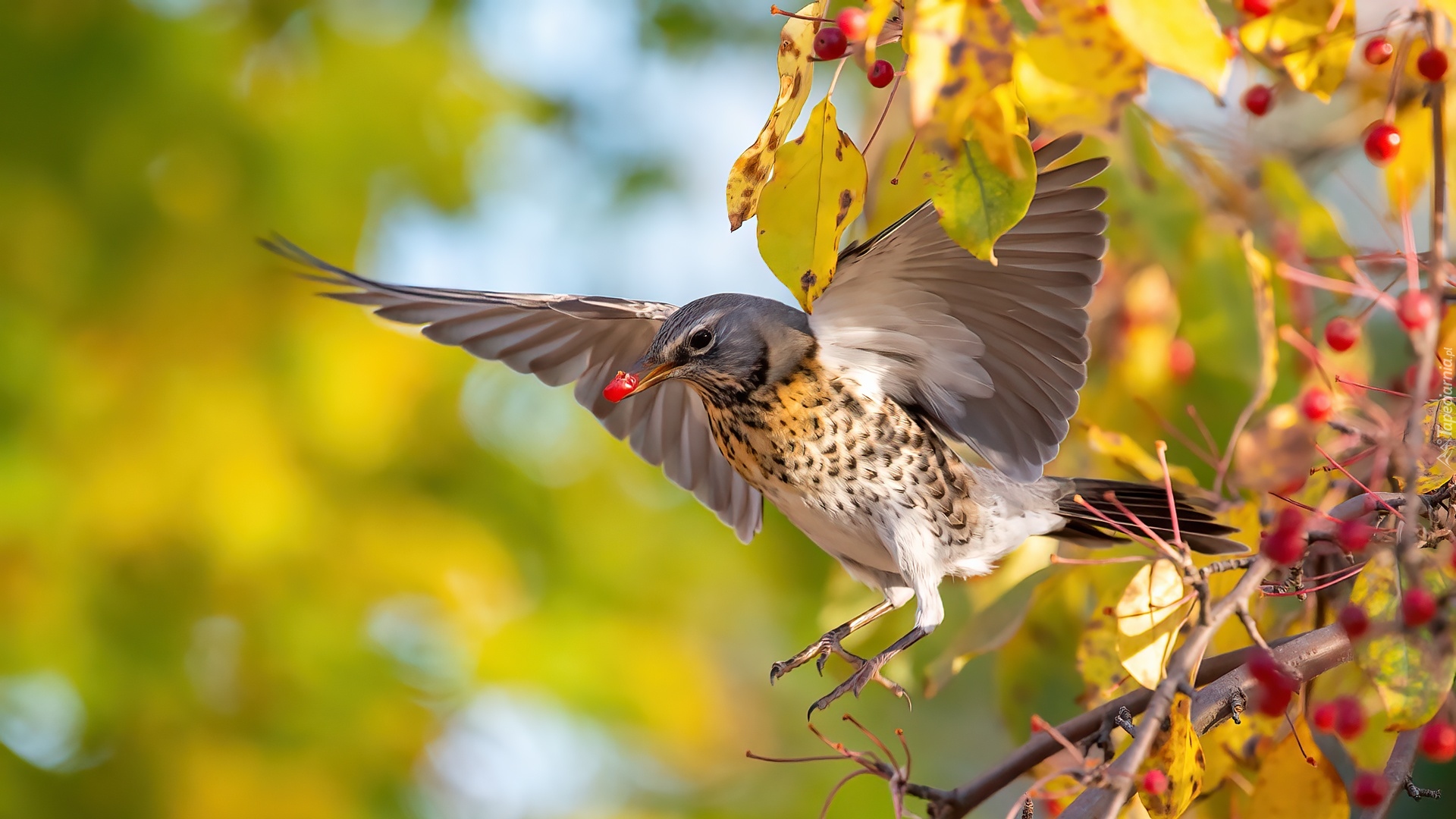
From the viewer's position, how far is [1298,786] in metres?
1.32

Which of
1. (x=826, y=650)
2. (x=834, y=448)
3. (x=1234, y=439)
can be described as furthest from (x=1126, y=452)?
(x=826, y=650)

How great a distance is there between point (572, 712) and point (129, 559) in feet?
4.23

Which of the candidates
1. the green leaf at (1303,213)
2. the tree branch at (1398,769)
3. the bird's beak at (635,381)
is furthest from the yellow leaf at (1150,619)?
the green leaf at (1303,213)

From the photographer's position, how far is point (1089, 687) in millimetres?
1646

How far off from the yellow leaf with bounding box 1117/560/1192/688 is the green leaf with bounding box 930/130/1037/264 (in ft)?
2.07

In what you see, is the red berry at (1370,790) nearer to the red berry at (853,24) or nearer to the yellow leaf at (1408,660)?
the yellow leaf at (1408,660)

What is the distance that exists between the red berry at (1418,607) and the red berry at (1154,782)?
243 mm

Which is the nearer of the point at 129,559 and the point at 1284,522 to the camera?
the point at 1284,522

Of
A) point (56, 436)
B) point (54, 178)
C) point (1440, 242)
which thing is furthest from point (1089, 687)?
point (54, 178)

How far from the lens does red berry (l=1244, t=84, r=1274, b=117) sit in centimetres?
160

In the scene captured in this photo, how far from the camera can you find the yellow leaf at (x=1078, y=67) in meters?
0.89

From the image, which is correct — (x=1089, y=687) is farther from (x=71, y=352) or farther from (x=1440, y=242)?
(x=71, y=352)

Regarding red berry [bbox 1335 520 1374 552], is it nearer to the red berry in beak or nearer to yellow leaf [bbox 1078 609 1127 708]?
yellow leaf [bbox 1078 609 1127 708]

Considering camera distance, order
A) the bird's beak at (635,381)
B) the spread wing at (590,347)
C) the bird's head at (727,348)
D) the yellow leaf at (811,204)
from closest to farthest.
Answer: the yellow leaf at (811,204), the bird's beak at (635,381), the bird's head at (727,348), the spread wing at (590,347)
